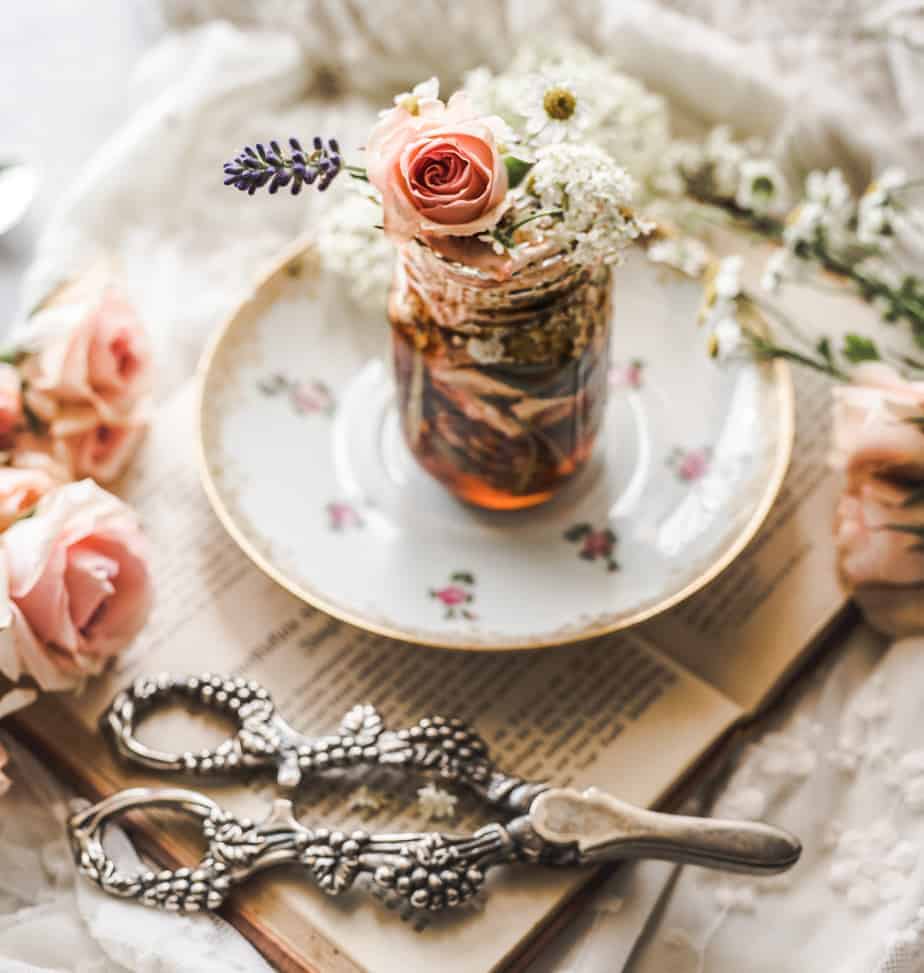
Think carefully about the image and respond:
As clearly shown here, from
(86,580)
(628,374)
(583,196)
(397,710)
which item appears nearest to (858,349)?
(628,374)

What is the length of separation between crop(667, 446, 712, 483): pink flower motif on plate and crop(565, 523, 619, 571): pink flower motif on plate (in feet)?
0.24

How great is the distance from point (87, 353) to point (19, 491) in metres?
0.13

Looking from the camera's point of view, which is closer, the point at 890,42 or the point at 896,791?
the point at 896,791

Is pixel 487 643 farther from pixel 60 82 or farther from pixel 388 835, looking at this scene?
pixel 60 82

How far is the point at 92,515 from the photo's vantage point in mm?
701

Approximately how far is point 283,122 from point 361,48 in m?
0.10

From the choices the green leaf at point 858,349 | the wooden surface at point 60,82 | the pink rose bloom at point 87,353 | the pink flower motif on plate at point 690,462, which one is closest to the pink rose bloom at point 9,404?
the pink rose bloom at point 87,353

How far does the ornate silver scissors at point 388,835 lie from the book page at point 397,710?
2 cm

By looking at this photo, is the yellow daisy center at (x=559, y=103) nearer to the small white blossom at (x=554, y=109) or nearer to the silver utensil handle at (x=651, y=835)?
the small white blossom at (x=554, y=109)

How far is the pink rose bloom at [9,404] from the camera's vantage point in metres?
0.79

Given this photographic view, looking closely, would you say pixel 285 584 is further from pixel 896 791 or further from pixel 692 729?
pixel 896 791

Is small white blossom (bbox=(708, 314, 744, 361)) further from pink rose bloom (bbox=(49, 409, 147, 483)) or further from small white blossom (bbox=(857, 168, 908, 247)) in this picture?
pink rose bloom (bbox=(49, 409, 147, 483))

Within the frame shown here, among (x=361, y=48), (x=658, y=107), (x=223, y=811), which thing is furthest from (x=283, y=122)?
(x=223, y=811)

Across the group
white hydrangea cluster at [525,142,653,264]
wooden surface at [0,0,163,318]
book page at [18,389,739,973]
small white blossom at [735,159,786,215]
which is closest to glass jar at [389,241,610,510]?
white hydrangea cluster at [525,142,653,264]
